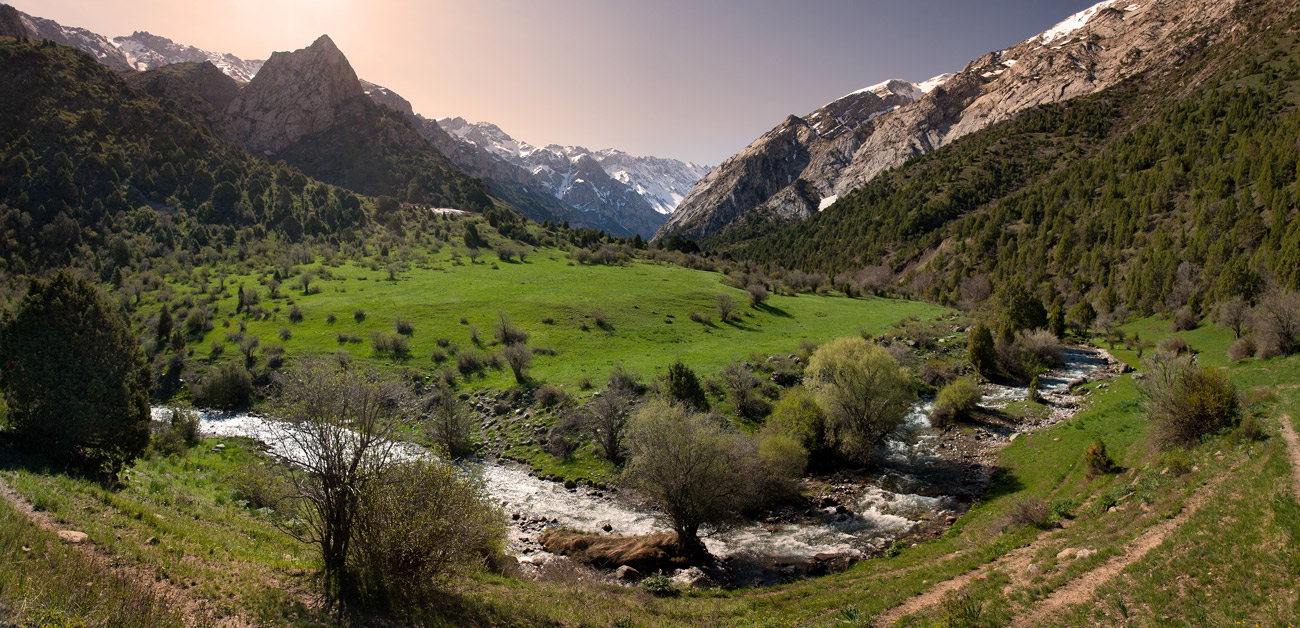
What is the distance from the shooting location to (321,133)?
518 feet

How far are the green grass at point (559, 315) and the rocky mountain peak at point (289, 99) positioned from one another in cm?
11174

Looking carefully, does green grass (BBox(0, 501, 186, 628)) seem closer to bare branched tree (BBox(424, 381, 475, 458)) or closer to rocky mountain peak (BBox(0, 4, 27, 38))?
bare branched tree (BBox(424, 381, 475, 458))

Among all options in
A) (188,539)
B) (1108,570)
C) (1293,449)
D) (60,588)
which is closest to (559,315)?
(188,539)

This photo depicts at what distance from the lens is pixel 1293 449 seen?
15062 millimetres

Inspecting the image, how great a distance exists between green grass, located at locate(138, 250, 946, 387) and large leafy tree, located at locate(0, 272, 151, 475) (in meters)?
23.1

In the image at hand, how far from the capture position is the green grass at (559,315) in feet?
154

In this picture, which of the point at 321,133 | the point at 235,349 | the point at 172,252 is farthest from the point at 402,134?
the point at 235,349

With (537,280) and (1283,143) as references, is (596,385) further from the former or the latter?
(1283,143)

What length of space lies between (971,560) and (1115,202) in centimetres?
10438

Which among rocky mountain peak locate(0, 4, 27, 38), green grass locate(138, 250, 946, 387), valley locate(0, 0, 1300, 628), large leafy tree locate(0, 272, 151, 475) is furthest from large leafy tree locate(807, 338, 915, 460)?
rocky mountain peak locate(0, 4, 27, 38)

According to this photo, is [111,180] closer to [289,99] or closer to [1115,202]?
[289,99]

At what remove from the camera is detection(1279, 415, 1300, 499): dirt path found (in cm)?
1309

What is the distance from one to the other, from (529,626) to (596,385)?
2621 cm

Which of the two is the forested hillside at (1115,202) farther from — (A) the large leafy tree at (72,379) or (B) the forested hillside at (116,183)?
(B) the forested hillside at (116,183)
